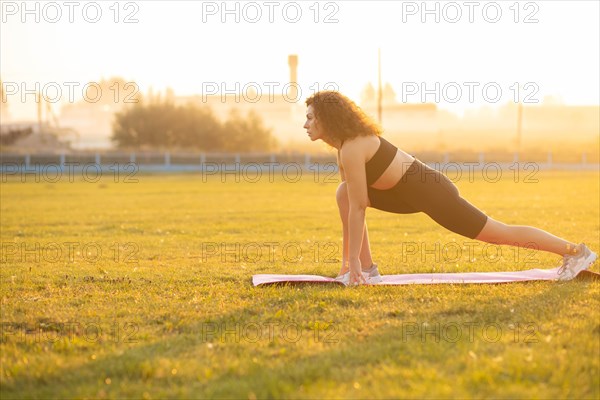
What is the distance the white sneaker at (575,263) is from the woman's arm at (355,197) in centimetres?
175

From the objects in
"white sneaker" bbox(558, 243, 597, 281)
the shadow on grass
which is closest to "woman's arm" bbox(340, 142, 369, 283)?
the shadow on grass

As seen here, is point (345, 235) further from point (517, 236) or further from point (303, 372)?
point (303, 372)

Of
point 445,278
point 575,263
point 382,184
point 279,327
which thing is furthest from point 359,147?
point 575,263

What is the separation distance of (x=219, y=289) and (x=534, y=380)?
315 cm

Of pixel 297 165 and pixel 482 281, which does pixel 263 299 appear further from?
pixel 297 165

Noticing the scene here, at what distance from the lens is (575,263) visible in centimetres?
604

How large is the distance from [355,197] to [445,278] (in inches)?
46.9

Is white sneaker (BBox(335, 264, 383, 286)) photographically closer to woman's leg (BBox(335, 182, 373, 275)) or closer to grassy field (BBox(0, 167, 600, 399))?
woman's leg (BBox(335, 182, 373, 275))

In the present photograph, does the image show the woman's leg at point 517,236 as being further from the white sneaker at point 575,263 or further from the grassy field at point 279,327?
the grassy field at point 279,327

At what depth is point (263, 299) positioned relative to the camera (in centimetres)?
550

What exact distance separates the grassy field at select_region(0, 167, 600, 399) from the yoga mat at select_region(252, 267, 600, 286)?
22 centimetres

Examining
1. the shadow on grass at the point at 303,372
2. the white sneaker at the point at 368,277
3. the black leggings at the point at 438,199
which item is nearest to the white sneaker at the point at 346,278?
the white sneaker at the point at 368,277

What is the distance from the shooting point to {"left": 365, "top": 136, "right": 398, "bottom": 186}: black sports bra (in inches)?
232

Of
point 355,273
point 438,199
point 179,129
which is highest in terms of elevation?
point 179,129
